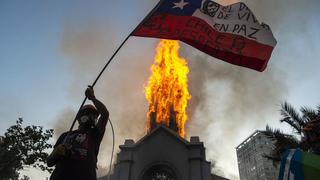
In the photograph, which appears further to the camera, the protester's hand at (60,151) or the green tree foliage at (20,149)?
the green tree foliage at (20,149)

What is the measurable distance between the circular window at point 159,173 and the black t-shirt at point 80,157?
19751 mm

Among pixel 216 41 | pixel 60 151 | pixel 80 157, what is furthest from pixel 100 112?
pixel 216 41

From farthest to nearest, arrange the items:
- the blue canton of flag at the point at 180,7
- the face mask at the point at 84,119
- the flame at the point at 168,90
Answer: the flame at the point at 168,90
the blue canton of flag at the point at 180,7
the face mask at the point at 84,119

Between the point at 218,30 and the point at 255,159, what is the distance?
11687 centimetres

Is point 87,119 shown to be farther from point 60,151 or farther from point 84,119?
point 60,151

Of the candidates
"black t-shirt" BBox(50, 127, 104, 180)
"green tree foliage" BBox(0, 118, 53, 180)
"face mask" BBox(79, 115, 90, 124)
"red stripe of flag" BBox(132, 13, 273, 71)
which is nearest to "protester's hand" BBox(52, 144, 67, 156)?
"black t-shirt" BBox(50, 127, 104, 180)

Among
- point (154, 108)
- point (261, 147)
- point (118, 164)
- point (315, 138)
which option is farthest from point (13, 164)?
point (261, 147)

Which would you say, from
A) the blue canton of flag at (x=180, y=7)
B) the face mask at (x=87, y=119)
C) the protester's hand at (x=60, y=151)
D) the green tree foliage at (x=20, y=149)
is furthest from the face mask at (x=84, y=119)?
the green tree foliage at (x=20, y=149)

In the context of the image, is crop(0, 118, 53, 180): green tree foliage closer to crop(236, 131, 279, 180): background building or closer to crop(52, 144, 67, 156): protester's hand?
crop(52, 144, 67, 156): protester's hand

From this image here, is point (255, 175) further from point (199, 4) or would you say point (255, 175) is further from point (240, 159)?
point (199, 4)

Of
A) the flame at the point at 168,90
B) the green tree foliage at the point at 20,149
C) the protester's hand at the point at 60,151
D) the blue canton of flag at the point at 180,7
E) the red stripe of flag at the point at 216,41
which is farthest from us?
the flame at the point at 168,90

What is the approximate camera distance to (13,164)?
19516 mm

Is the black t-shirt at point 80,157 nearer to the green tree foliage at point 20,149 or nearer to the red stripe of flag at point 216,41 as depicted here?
the red stripe of flag at point 216,41

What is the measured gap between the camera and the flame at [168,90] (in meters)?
32.2
